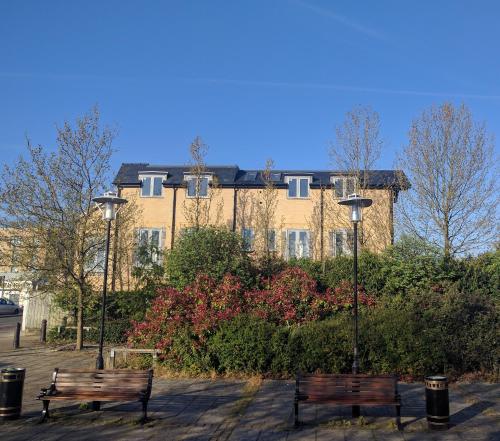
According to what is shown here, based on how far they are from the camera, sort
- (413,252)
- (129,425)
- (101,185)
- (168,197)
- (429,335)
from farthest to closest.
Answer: (168,197) → (101,185) → (413,252) → (429,335) → (129,425)

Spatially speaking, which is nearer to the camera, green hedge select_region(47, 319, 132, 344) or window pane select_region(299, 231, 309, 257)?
green hedge select_region(47, 319, 132, 344)

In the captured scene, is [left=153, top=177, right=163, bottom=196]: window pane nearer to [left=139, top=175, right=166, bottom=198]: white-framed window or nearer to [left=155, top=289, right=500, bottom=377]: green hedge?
[left=139, top=175, right=166, bottom=198]: white-framed window

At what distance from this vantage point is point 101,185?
56.0 feet

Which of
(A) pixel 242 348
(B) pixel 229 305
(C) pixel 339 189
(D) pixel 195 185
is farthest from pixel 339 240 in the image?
(A) pixel 242 348

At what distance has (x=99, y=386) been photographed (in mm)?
8188

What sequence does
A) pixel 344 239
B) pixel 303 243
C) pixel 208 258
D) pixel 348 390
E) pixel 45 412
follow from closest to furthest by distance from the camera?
pixel 348 390
pixel 45 412
pixel 208 258
pixel 344 239
pixel 303 243

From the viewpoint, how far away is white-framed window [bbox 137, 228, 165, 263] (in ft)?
61.7

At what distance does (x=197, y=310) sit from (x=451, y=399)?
20.4 feet

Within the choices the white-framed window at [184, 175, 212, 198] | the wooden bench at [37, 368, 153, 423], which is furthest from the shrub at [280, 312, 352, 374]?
the white-framed window at [184, 175, 212, 198]

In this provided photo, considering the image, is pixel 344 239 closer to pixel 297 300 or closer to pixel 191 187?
pixel 297 300

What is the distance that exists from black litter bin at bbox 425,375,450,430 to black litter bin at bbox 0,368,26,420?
6.53 metres

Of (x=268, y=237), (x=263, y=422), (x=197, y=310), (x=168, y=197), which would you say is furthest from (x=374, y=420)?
→ (x=168, y=197)

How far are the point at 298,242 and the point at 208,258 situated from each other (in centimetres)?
1466

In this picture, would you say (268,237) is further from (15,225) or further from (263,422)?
(263,422)
